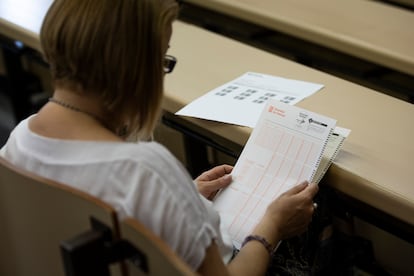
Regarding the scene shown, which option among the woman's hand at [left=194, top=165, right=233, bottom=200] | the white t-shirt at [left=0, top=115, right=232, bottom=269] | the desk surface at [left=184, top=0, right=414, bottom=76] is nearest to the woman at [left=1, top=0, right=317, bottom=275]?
the white t-shirt at [left=0, top=115, right=232, bottom=269]

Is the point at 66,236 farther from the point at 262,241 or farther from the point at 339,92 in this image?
the point at 339,92

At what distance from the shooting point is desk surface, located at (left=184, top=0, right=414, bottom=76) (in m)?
2.01

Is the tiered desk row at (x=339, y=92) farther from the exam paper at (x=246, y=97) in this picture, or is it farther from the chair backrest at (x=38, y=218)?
the chair backrest at (x=38, y=218)

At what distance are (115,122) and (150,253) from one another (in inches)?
11.6

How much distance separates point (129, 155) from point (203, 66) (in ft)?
3.21

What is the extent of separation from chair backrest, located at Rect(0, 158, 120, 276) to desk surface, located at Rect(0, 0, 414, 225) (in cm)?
61

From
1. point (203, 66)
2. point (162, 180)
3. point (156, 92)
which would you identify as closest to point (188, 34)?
point (203, 66)

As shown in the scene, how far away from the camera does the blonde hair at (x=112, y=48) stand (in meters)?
0.97

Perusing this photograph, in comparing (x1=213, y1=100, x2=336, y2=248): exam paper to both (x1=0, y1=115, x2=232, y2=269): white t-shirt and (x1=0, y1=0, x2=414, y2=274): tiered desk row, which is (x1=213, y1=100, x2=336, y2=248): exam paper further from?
(x1=0, y1=115, x2=232, y2=269): white t-shirt

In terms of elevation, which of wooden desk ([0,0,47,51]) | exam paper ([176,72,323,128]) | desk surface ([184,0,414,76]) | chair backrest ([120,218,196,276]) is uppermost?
chair backrest ([120,218,196,276])

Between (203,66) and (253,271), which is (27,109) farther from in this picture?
(253,271)

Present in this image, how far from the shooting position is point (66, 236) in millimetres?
993

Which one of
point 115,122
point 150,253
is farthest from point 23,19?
point 150,253

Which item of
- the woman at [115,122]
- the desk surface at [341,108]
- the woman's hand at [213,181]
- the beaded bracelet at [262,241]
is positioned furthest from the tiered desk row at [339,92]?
the woman at [115,122]
